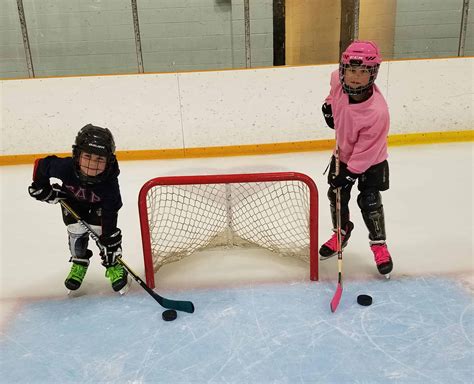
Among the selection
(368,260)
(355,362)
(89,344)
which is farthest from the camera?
(368,260)

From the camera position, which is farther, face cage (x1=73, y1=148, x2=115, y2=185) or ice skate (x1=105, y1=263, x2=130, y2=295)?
ice skate (x1=105, y1=263, x2=130, y2=295)

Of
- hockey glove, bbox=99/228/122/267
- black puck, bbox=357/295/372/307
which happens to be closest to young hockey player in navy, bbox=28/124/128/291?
hockey glove, bbox=99/228/122/267

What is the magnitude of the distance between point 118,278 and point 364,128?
1.14 meters

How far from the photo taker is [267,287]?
1.93 metres

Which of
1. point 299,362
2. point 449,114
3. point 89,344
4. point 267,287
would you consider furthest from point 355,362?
point 449,114

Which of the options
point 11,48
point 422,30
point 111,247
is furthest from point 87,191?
point 422,30

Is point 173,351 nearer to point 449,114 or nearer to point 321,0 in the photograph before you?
point 449,114

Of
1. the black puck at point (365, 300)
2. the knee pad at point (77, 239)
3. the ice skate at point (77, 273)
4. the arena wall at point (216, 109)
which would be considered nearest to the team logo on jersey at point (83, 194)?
the knee pad at point (77, 239)

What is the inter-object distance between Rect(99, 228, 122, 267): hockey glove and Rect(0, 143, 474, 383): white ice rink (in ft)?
0.55

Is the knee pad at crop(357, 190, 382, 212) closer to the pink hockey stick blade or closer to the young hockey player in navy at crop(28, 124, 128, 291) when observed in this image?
the pink hockey stick blade

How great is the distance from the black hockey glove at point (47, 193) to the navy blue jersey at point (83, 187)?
18 millimetres

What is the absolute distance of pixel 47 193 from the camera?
171cm

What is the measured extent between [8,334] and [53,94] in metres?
2.66

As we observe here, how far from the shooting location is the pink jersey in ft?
5.81
